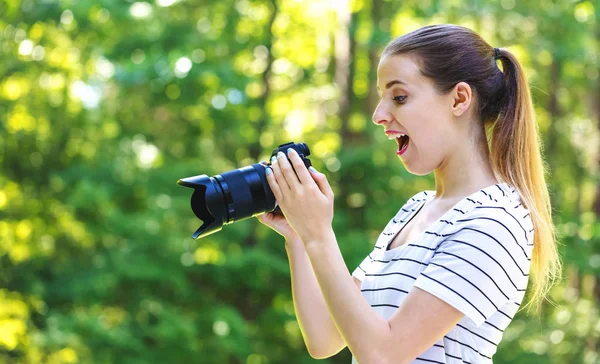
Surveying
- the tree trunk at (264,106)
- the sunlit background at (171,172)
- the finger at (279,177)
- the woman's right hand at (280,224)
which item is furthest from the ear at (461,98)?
the tree trunk at (264,106)

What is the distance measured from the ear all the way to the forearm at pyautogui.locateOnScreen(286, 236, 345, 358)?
47cm

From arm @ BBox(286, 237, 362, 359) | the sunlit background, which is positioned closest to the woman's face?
arm @ BBox(286, 237, 362, 359)

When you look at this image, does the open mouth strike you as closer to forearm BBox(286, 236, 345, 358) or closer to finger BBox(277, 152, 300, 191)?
finger BBox(277, 152, 300, 191)

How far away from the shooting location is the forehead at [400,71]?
1.40 m

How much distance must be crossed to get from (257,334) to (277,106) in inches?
102

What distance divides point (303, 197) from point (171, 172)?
4.76m

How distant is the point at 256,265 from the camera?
19.5 ft

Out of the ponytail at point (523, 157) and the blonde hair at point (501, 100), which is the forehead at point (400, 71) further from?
the ponytail at point (523, 157)

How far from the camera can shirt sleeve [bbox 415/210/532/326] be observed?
126 centimetres

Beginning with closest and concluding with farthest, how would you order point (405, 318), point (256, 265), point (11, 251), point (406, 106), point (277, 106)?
1. point (405, 318)
2. point (406, 106)
3. point (256, 265)
4. point (11, 251)
5. point (277, 106)

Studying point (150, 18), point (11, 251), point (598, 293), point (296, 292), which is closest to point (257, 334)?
point (11, 251)

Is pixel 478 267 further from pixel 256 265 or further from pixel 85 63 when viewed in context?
pixel 85 63

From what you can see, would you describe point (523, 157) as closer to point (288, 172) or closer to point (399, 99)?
point (399, 99)

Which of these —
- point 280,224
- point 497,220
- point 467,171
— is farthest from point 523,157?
point 280,224
